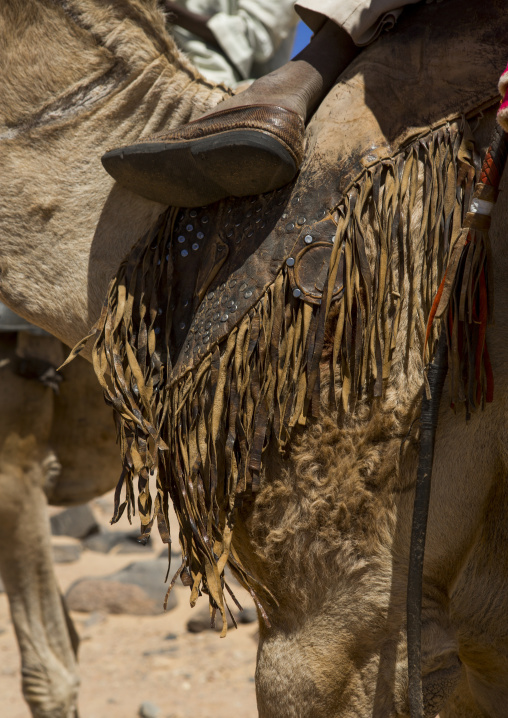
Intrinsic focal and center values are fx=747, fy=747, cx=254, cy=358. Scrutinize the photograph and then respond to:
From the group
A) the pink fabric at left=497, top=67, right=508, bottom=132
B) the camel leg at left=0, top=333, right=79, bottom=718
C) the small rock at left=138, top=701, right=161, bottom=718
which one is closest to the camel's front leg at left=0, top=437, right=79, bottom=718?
the camel leg at left=0, top=333, right=79, bottom=718

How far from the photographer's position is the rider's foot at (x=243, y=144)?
1.25 meters

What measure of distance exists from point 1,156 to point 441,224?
0.98m

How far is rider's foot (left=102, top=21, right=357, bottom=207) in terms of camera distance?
4.10ft

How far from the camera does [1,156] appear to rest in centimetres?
162

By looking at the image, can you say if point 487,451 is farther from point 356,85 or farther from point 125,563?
point 125,563

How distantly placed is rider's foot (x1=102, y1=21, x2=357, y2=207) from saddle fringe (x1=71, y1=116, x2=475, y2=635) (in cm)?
14

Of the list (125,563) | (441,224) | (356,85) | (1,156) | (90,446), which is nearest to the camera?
(441,224)

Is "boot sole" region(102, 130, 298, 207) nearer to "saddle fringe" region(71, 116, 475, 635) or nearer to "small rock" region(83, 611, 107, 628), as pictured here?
"saddle fringe" region(71, 116, 475, 635)

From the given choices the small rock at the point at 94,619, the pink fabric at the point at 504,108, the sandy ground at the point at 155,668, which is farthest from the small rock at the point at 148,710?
the pink fabric at the point at 504,108

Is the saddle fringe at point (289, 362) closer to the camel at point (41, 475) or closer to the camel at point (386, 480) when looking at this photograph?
the camel at point (386, 480)

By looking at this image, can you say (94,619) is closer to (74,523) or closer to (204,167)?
(74,523)

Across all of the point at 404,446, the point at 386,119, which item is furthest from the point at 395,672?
the point at 386,119

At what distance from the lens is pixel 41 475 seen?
10.8 feet

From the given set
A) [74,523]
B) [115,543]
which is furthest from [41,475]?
[74,523]
